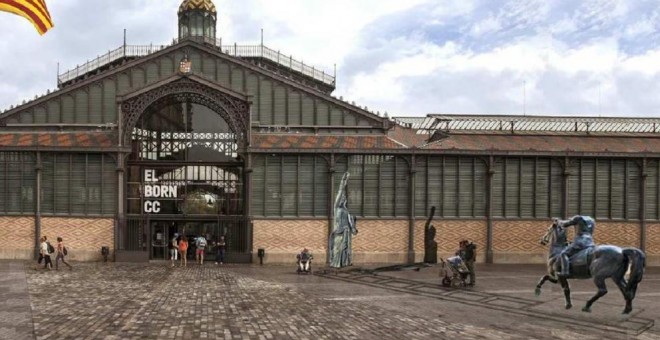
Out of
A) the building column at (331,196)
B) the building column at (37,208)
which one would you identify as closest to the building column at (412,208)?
the building column at (331,196)

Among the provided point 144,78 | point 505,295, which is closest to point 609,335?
point 505,295

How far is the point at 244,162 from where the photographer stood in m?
34.9

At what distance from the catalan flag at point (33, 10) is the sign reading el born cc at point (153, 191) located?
2042 centimetres

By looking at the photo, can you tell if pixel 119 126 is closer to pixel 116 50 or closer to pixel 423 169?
pixel 116 50

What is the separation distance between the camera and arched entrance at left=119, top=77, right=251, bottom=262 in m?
34.6

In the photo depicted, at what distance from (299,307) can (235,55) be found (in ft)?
93.3

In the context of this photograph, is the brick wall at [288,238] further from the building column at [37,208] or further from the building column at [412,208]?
the building column at [37,208]

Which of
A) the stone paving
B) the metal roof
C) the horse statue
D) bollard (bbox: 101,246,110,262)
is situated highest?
the metal roof

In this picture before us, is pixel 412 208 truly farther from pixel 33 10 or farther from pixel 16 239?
pixel 33 10

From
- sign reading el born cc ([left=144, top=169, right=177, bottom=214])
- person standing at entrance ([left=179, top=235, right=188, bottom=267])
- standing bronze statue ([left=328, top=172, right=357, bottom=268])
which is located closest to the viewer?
standing bronze statue ([left=328, top=172, right=357, bottom=268])

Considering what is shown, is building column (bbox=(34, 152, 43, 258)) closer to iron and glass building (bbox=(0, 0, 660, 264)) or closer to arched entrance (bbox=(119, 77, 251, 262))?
iron and glass building (bbox=(0, 0, 660, 264))

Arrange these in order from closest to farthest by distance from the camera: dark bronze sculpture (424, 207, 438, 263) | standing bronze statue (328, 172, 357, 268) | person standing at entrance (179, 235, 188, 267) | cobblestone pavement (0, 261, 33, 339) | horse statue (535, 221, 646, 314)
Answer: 1. cobblestone pavement (0, 261, 33, 339)
2. horse statue (535, 221, 646, 314)
3. standing bronze statue (328, 172, 357, 268)
4. person standing at entrance (179, 235, 188, 267)
5. dark bronze sculpture (424, 207, 438, 263)

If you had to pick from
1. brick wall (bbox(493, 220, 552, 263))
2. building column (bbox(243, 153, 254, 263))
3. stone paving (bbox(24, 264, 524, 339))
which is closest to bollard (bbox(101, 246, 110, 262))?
building column (bbox(243, 153, 254, 263))

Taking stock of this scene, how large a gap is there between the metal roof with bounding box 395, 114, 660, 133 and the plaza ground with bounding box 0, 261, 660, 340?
15712mm
